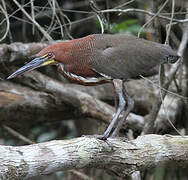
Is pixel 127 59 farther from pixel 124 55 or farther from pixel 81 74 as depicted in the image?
pixel 81 74

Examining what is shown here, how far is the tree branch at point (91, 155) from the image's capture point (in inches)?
82.4

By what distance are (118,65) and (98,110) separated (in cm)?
121

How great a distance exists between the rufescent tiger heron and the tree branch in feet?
0.82

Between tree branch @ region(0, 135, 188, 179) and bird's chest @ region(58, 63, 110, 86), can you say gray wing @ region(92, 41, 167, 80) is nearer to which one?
bird's chest @ region(58, 63, 110, 86)

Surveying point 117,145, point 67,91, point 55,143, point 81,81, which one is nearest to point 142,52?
point 81,81

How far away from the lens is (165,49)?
293cm

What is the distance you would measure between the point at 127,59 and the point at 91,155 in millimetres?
833

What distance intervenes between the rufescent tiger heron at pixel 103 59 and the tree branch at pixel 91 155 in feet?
0.82

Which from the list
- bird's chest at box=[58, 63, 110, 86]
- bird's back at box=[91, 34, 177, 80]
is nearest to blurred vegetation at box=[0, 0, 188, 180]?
bird's back at box=[91, 34, 177, 80]

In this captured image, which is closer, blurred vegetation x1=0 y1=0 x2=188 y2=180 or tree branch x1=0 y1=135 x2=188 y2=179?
tree branch x1=0 y1=135 x2=188 y2=179

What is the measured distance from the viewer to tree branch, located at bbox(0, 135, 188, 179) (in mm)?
2094

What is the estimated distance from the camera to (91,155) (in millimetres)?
2342

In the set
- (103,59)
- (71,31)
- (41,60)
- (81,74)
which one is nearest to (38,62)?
(41,60)

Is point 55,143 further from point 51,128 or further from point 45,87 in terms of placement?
point 51,128
